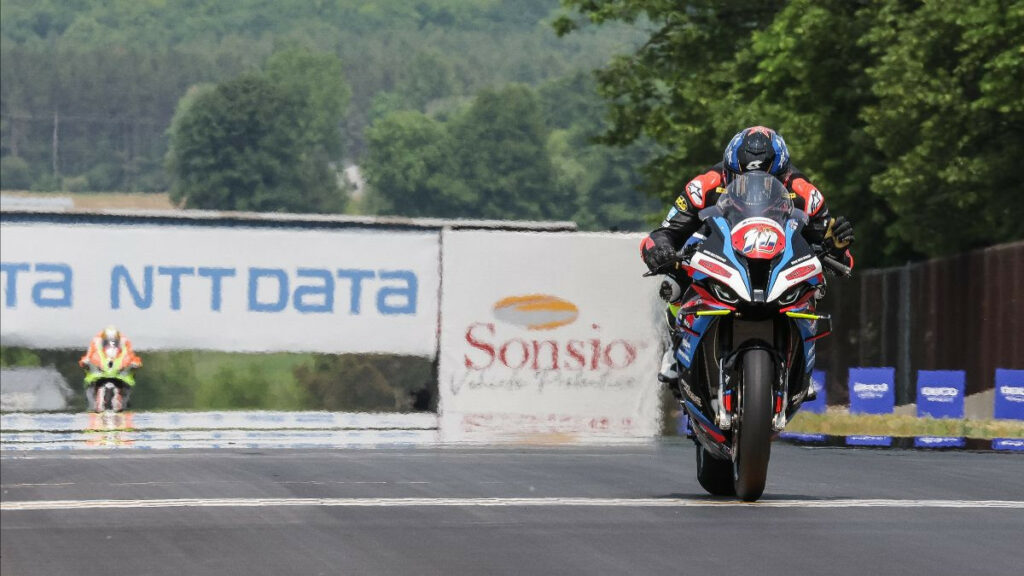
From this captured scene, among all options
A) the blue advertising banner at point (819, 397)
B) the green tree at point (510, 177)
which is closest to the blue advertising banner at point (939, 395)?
the blue advertising banner at point (819, 397)

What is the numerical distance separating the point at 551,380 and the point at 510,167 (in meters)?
171

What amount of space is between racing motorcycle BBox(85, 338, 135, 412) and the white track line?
1524cm

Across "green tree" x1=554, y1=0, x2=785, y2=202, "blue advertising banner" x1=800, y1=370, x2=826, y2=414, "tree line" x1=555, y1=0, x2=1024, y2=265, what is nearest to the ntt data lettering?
"blue advertising banner" x1=800, y1=370, x2=826, y2=414

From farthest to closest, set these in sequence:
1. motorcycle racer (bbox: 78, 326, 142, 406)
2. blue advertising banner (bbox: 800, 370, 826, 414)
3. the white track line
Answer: blue advertising banner (bbox: 800, 370, 826, 414) → motorcycle racer (bbox: 78, 326, 142, 406) → the white track line

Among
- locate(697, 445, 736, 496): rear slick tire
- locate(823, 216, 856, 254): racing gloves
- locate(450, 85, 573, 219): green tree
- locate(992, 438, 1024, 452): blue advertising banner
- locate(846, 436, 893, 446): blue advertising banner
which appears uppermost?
locate(450, 85, 573, 219): green tree

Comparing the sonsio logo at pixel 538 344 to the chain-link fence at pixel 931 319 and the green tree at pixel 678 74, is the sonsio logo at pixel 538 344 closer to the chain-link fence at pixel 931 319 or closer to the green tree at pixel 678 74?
the chain-link fence at pixel 931 319

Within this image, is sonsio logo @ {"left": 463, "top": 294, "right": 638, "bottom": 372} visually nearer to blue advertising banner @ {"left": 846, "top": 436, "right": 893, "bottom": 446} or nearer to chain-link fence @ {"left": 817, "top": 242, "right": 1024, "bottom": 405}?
blue advertising banner @ {"left": 846, "top": 436, "right": 893, "bottom": 446}

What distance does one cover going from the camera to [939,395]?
78.8 feet

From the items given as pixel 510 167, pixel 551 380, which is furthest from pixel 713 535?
pixel 510 167

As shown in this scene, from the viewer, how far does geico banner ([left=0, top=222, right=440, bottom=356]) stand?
26.1 m

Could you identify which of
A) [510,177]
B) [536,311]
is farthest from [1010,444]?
[510,177]

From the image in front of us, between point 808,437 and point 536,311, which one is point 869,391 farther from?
point 536,311

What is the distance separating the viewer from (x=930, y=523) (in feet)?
34.9

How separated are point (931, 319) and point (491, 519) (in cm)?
2137
